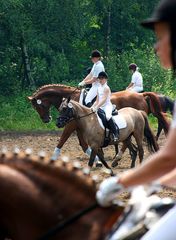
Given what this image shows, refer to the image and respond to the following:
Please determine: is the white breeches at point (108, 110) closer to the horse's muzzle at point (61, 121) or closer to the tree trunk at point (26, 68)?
the horse's muzzle at point (61, 121)

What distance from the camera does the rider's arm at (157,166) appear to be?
294cm

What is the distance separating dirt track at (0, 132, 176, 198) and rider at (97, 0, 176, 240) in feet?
34.2

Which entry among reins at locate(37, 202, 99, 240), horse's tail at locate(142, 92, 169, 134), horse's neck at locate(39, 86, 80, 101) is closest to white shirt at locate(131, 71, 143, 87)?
horse's tail at locate(142, 92, 169, 134)

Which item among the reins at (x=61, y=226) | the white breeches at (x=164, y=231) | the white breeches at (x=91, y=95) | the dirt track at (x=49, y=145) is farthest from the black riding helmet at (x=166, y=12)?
the white breeches at (x=91, y=95)

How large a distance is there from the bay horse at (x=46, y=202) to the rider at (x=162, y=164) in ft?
0.91

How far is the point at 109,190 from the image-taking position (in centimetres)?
308

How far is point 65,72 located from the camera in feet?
98.5

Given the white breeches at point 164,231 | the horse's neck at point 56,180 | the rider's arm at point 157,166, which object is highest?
the rider's arm at point 157,166

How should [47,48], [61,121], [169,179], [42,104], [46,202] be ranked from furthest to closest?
[47,48] < [42,104] < [61,121] < [46,202] < [169,179]

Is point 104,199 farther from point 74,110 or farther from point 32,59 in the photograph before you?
point 32,59

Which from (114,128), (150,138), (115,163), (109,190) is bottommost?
(115,163)

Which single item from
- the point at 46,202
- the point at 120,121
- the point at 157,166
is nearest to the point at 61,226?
the point at 46,202

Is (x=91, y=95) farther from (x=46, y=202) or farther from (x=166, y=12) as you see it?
(x=166, y=12)

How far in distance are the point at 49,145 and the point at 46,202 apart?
1524 centimetres
